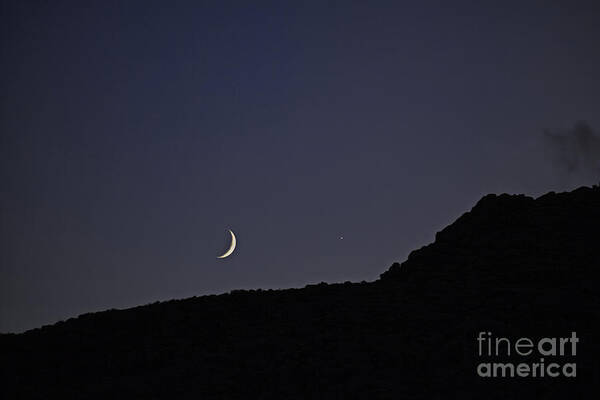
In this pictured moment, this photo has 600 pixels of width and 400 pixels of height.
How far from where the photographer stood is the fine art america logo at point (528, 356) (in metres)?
17.6

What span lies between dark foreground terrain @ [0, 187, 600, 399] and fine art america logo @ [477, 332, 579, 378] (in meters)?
0.13

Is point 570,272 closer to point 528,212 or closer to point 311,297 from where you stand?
point 528,212

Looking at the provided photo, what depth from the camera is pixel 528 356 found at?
725 inches

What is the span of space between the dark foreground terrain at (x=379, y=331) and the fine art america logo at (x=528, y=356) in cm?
13

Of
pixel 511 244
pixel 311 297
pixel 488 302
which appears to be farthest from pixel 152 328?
pixel 511 244

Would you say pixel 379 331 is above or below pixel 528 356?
above

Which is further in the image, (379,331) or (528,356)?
(379,331)

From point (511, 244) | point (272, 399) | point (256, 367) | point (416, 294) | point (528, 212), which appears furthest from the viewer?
point (528, 212)

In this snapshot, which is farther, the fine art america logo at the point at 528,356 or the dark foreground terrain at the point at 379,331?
the dark foreground terrain at the point at 379,331

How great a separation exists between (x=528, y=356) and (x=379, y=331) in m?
4.83

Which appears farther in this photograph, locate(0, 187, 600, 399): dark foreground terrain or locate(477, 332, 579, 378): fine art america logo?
locate(0, 187, 600, 399): dark foreground terrain

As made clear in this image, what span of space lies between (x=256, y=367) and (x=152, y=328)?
6648 mm

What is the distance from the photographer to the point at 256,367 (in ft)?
65.3

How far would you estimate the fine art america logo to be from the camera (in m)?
17.6
